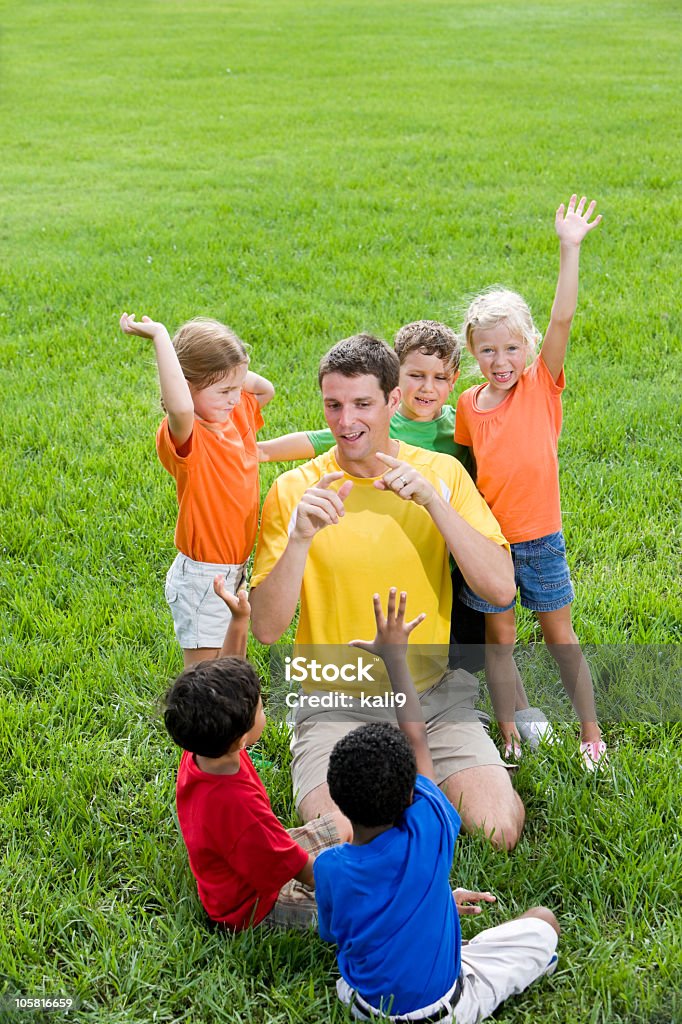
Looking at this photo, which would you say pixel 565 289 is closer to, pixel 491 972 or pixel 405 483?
pixel 405 483

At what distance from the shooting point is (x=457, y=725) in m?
3.67

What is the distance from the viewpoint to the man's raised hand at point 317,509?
10.2 feet

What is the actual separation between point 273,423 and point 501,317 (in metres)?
2.89

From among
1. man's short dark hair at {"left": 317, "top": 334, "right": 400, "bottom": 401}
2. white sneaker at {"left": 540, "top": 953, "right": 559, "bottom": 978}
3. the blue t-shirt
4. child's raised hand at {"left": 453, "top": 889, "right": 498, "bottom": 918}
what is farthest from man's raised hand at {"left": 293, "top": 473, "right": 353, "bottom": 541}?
white sneaker at {"left": 540, "top": 953, "right": 559, "bottom": 978}

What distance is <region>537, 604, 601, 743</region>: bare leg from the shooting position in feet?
12.8

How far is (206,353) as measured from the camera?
3600mm

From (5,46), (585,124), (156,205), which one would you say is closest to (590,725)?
(156,205)

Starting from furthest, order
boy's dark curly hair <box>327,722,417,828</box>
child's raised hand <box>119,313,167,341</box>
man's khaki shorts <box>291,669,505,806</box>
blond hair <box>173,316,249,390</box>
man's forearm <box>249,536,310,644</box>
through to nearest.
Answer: blond hair <box>173,316,249,390</box>, man's khaki shorts <box>291,669,505,806</box>, child's raised hand <box>119,313,167,341</box>, man's forearm <box>249,536,310,644</box>, boy's dark curly hair <box>327,722,417,828</box>

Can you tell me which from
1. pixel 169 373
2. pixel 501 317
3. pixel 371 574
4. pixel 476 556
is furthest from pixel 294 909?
pixel 501 317

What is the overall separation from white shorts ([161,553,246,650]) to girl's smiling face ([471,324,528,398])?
120 centimetres

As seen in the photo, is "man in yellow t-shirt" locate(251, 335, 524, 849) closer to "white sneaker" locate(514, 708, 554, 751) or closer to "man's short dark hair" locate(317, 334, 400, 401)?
"man's short dark hair" locate(317, 334, 400, 401)

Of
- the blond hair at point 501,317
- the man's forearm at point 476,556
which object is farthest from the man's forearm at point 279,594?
the blond hair at point 501,317

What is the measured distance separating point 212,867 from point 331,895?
1.70 ft

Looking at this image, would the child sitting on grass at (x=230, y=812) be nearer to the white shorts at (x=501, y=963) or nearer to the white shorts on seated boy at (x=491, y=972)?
the white shorts on seated boy at (x=491, y=972)
